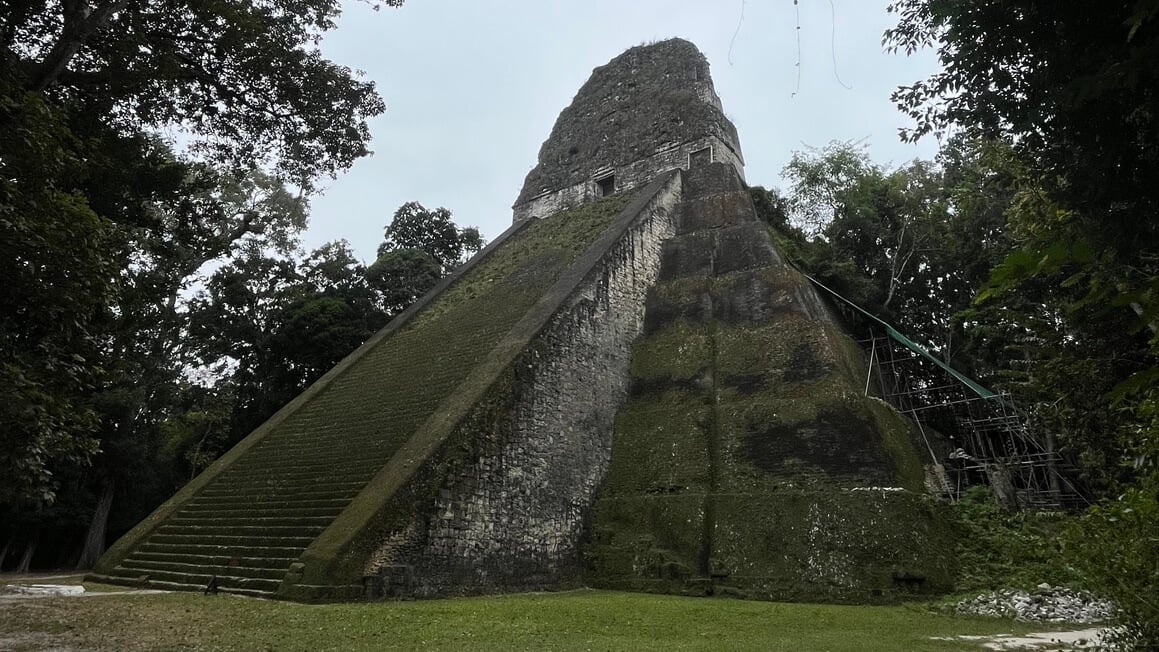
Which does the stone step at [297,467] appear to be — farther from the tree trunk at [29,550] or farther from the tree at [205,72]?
the tree trunk at [29,550]

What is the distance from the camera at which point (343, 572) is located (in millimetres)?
6477

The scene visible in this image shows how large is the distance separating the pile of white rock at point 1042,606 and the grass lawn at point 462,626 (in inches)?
16.1

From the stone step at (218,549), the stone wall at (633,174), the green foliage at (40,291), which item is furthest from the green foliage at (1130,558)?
the stone wall at (633,174)

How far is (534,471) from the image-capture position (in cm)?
905

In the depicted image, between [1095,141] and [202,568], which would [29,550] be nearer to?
[202,568]

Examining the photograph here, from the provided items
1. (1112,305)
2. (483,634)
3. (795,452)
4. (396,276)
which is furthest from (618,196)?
(1112,305)

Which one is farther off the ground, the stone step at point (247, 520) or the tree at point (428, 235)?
the tree at point (428, 235)

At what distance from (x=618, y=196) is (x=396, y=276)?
6924mm

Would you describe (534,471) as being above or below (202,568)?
above

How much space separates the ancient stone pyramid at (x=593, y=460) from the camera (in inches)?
299

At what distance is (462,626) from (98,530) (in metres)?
15.3

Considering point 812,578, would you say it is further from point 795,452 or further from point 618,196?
point 618,196

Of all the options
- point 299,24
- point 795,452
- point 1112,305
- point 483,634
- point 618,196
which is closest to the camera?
point 1112,305

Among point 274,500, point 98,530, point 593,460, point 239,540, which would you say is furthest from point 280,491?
point 98,530
